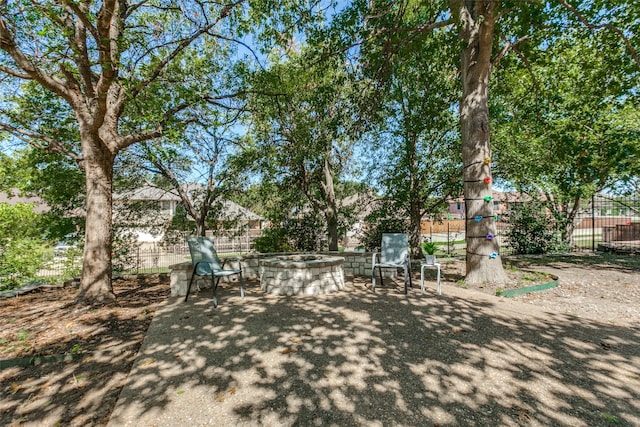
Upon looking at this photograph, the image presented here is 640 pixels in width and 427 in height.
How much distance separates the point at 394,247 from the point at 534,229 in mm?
6985

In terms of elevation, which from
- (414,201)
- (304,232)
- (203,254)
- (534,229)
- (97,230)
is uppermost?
(414,201)

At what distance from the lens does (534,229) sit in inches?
403

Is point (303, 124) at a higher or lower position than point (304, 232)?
higher

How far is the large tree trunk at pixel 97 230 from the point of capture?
192 inches

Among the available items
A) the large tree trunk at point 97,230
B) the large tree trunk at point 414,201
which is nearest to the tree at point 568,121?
the large tree trunk at point 414,201

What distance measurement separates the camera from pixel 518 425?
188 cm

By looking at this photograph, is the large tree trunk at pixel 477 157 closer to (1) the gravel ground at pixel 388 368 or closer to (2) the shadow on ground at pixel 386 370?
(1) the gravel ground at pixel 388 368

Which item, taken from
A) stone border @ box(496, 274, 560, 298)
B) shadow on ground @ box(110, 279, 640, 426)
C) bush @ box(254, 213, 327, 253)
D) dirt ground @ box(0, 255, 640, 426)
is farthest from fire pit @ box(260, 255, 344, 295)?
bush @ box(254, 213, 327, 253)

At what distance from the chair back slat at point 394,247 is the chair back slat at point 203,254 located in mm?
3221

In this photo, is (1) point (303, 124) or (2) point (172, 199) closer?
(1) point (303, 124)

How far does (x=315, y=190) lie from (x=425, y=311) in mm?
7098

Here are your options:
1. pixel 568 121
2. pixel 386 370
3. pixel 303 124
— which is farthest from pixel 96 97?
pixel 568 121

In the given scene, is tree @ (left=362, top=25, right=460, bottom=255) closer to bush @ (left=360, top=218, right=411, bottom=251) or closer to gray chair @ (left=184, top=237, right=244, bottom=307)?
bush @ (left=360, top=218, right=411, bottom=251)

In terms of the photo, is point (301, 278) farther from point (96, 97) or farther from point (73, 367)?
point (96, 97)
